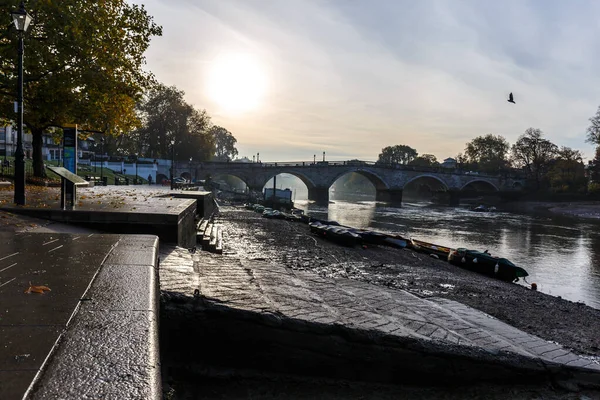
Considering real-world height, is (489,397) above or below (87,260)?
below

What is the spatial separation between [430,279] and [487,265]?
4.79 meters

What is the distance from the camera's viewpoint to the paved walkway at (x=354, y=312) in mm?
4305

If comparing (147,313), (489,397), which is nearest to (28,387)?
(147,313)

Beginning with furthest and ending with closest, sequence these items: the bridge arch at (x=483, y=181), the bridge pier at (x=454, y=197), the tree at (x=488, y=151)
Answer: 1. the tree at (x=488, y=151)
2. the bridge arch at (x=483, y=181)
3. the bridge pier at (x=454, y=197)

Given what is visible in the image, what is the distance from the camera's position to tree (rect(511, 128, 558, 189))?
251 ft

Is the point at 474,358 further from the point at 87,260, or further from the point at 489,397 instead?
the point at 87,260

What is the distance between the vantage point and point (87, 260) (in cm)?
397

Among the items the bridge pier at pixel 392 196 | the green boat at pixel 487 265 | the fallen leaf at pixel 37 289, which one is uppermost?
the fallen leaf at pixel 37 289

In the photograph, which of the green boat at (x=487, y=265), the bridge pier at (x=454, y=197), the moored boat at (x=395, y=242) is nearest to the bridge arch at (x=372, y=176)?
the bridge pier at (x=454, y=197)

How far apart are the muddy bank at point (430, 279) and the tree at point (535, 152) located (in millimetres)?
69390

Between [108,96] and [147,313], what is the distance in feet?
53.2

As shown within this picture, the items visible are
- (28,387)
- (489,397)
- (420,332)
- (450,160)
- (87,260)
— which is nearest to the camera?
(28,387)

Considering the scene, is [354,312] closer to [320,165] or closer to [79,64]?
[79,64]

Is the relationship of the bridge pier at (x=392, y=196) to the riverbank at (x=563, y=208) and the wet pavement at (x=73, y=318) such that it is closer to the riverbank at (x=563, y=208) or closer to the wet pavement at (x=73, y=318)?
the riverbank at (x=563, y=208)
